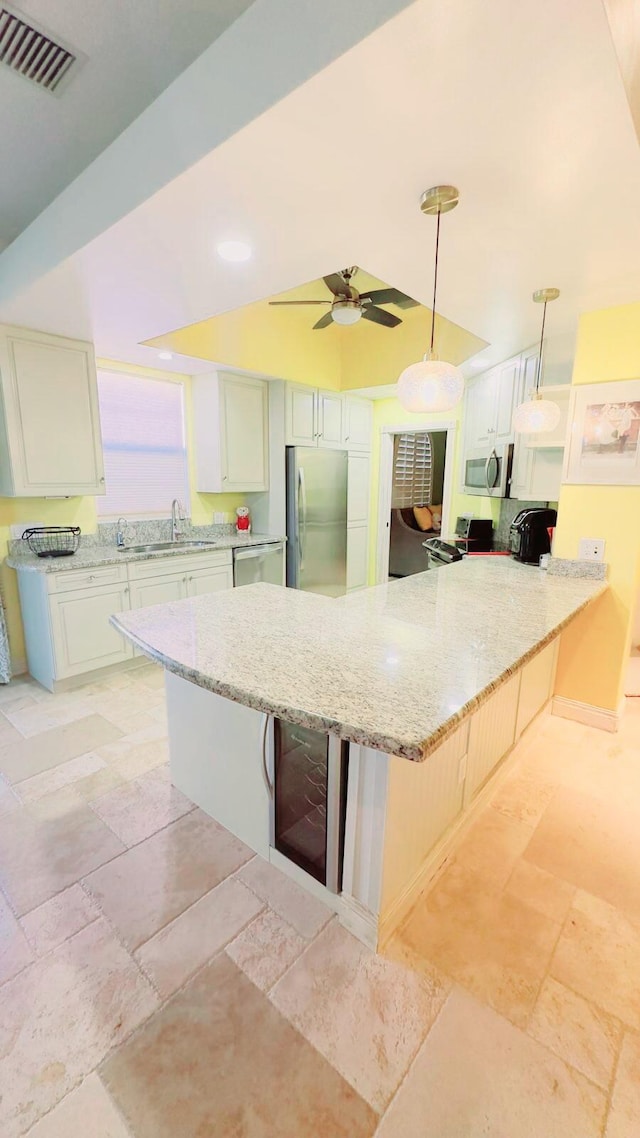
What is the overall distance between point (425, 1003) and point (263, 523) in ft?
12.5

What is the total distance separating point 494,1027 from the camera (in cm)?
119

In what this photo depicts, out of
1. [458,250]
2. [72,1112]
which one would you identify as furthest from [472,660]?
[458,250]

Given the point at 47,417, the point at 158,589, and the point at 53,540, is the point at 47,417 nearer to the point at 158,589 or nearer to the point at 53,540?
the point at 53,540

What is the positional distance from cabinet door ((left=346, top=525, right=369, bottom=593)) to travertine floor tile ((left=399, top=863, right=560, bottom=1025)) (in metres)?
3.68

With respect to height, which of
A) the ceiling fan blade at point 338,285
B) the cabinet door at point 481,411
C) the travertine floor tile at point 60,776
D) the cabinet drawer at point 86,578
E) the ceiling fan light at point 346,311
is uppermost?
the ceiling fan blade at point 338,285

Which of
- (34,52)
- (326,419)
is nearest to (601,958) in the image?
(34,52)

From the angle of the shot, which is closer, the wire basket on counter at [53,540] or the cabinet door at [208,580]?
the wire basket on counter at [53,540]

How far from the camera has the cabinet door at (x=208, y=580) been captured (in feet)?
12.0

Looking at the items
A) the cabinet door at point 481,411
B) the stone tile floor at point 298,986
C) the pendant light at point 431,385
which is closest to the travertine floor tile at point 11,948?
the stone tile floor at point 298,986

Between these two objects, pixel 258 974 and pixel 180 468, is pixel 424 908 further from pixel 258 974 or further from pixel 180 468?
pixel 180 468

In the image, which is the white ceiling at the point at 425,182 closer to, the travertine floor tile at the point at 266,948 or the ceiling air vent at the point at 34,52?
the ceiling air vent at the point at 34,52

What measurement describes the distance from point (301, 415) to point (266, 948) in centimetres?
394

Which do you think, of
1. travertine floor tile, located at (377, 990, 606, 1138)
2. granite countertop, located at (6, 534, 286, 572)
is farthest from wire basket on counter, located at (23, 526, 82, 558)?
travertine floor tile, located at (377, 990, 606, 1138)

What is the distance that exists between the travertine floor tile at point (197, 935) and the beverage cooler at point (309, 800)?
0.67 feet
